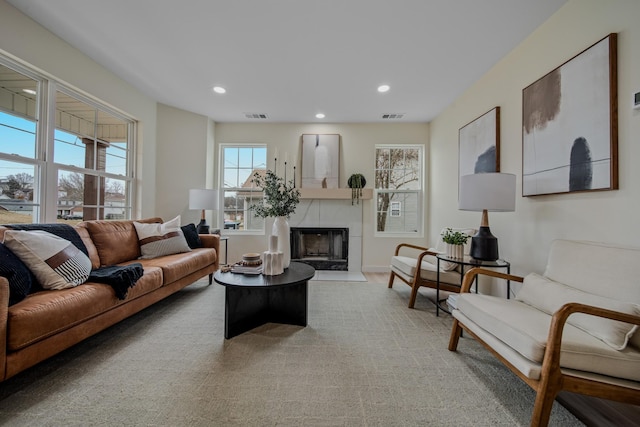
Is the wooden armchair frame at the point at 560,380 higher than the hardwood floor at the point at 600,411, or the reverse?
the wooden armchair frame at the point at 560,380

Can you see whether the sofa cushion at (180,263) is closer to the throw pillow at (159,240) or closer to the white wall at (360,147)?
the throw pillow at (159,240)

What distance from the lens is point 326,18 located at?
2.14 m

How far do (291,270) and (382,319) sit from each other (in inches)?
39.5

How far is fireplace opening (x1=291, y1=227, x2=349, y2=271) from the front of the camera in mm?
4441

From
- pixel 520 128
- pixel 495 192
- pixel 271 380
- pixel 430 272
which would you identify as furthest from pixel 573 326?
pixel 520 128

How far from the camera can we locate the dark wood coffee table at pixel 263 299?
79.4 inches

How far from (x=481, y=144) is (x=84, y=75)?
4620mm

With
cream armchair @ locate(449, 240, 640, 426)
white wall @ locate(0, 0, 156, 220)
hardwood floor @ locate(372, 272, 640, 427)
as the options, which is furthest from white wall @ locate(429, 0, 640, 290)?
white wall @ locate(0, 0, 156, 220)

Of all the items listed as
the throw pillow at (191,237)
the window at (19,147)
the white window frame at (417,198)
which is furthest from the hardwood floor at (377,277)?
the window at (19,147)

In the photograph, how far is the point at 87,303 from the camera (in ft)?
5.45

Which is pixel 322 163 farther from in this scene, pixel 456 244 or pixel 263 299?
pixel 263 299

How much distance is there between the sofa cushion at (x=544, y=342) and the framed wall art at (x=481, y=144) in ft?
5.94

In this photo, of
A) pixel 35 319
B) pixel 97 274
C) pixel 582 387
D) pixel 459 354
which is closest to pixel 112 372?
pixel 35 319

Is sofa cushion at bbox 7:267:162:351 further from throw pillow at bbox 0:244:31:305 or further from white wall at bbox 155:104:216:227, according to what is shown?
white wall at bbox 155:104:216:227
